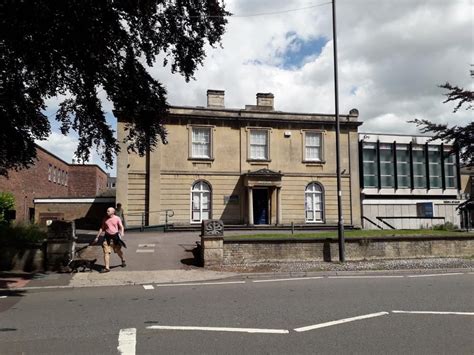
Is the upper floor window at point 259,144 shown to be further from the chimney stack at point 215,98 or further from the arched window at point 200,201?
the arched window at point 200,201

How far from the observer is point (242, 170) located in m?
31.1

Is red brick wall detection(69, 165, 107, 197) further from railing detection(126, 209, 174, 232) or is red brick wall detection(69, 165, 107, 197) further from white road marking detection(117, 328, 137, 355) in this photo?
white road marking detection(117, 328, 137, 355)

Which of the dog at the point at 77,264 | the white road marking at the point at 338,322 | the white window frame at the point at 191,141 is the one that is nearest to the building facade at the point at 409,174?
the white window frame at the point at 191,141

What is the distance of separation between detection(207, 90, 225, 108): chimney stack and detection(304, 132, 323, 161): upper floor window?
20.1 feet

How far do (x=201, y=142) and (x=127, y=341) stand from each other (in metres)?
25.1

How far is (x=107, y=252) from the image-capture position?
13.6 meters

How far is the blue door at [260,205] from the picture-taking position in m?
31.1

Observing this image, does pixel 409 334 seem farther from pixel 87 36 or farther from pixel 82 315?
pixel 87 36

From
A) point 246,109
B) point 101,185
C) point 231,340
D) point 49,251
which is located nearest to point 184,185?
point 246,109

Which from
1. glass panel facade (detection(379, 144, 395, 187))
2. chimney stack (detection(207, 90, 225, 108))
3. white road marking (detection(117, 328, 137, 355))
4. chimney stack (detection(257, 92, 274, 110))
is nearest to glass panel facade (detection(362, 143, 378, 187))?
glass panel facade (detection(379, 144, 395, 187))

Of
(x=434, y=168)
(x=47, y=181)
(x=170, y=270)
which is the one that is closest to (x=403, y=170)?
(x=434, y=168)

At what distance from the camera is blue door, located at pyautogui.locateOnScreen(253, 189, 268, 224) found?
31.1 meters

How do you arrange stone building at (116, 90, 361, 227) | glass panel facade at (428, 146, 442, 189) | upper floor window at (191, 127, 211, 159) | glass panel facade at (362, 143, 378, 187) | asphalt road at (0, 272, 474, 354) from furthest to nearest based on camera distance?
glass panel facade at (428, 146, 442, 189)
glass panel facade at (362, 143, 378, 187)
upper floor window at (191, 127, 211, 159)
stone building at (116, 90, 361, 227)
asphalt road at (0, 272, 474, 354)

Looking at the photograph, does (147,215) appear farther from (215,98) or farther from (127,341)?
(127,341)
